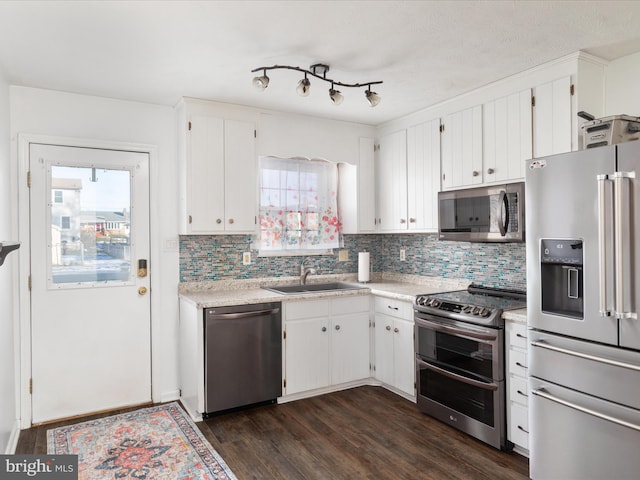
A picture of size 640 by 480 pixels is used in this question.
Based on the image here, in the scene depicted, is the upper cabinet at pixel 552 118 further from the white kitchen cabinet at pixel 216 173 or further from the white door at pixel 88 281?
the white door at pixel 88 281

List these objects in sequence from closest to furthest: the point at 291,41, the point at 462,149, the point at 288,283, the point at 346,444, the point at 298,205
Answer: the point at 291,41 → the point at 346,444 → the point at 462,149 → the point at 288,283 → the point at 298,205

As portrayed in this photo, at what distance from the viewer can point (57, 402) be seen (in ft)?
10.5

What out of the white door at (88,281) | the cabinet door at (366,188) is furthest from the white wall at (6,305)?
the cabinet door at (366,188)

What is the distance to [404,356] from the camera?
3.45 m

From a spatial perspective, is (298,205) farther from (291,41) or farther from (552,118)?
(552,118)

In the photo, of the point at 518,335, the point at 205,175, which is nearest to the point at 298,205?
the point at 205,175

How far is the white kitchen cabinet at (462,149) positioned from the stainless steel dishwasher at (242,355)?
67.3 inches

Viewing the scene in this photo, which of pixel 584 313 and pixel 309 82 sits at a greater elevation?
pixel 309 82

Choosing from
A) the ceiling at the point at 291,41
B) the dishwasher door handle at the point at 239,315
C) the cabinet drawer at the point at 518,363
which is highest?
the ceiling at the point at 291,41

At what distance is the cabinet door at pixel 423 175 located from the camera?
11.7 ft

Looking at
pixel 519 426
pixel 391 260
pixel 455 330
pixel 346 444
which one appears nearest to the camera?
pixel 519 426

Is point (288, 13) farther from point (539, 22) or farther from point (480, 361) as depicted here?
point (480, 361)

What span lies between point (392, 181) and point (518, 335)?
193 centimetres

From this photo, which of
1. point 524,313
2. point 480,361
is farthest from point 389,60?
point 480,361
